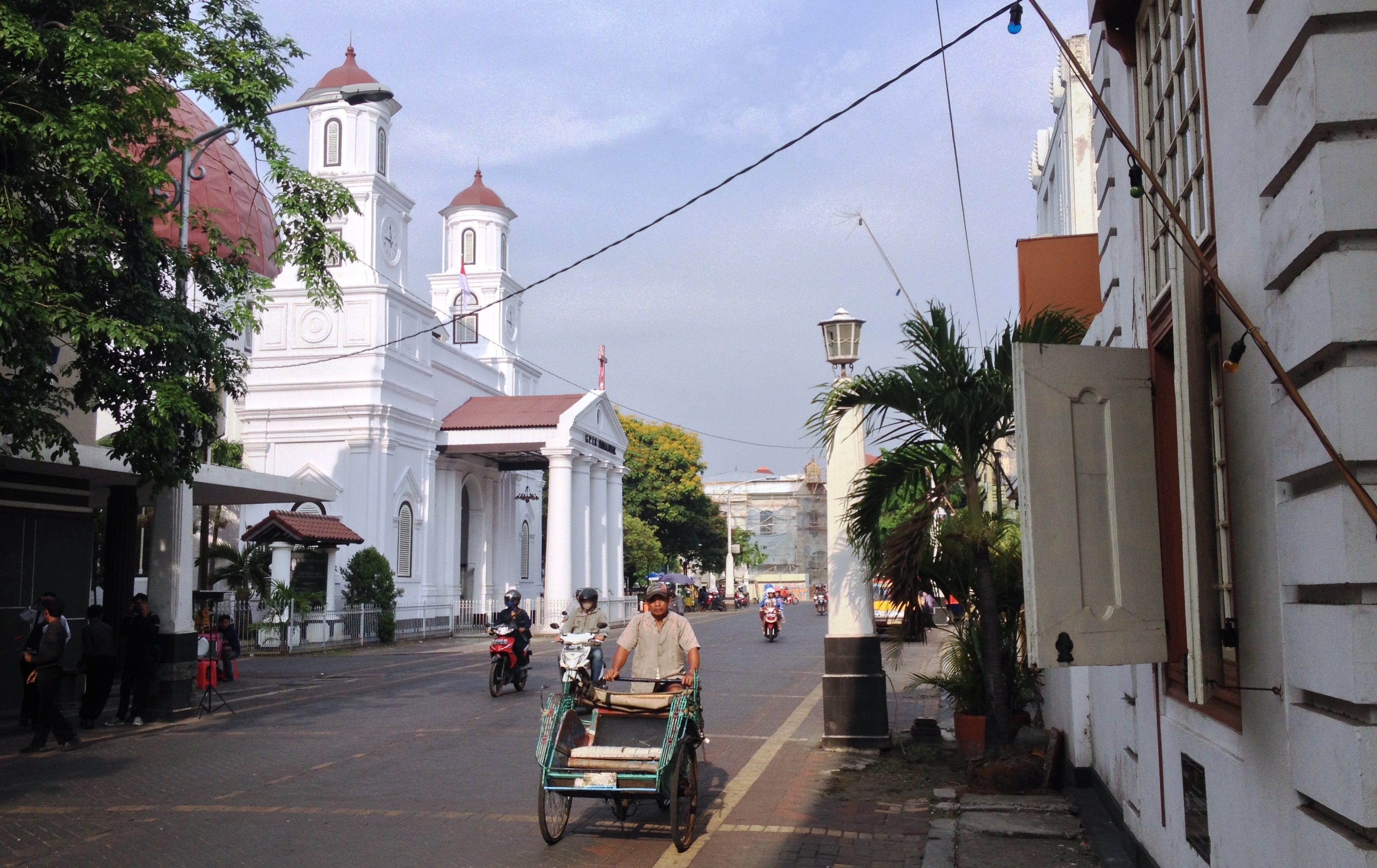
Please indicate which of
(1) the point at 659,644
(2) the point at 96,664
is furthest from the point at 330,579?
(1) the point at 659,644

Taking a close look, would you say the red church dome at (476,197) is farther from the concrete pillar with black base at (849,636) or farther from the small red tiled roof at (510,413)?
the concrete pillar with black base at (849,636)

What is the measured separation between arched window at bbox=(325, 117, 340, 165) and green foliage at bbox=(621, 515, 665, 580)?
87.3ft

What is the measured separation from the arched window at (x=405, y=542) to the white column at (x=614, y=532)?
10.2 meters

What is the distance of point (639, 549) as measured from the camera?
61.7 m

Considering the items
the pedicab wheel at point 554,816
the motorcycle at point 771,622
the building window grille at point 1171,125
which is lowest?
the pedicab wheel at point 554,816

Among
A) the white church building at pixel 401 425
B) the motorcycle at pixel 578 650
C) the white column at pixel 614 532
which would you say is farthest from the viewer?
the white column at pixel 614 532

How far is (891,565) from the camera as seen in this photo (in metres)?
9.71

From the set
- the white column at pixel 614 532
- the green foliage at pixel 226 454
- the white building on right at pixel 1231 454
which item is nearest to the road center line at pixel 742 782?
the white building on right at pixel 1231 454

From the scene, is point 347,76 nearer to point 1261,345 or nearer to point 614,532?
point 614,532

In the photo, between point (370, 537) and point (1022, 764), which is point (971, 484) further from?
point (370, 537)

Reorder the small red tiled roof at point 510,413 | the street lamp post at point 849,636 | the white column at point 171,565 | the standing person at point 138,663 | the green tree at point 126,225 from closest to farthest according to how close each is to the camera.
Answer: the green tree at point 126,225 → the street lamp post at point 849,636 → the standing person at point 138,663 → the white column at point 171,565 → the small red tiled roof at point 510,413

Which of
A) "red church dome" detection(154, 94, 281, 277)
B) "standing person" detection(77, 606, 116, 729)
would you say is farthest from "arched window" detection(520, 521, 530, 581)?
"standing person" detection(77, 606, 116, 729)

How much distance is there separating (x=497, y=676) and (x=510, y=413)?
2573cm

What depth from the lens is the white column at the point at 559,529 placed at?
40.5 metres
